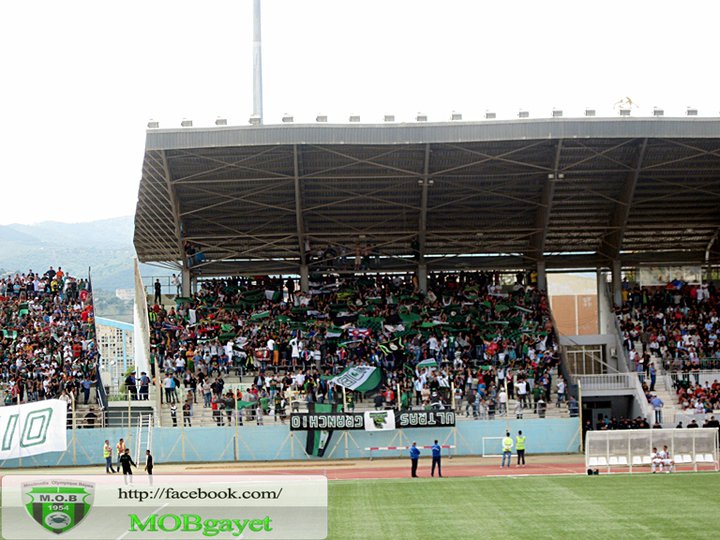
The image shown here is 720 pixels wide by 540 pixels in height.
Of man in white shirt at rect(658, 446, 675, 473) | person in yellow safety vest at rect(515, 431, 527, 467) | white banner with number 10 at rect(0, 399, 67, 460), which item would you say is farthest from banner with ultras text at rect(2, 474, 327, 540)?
white banner with number 10 at rect(0, 399, 67, 460)

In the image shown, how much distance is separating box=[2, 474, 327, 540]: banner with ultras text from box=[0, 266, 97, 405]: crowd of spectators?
29791 mm

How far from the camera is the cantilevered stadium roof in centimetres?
3997

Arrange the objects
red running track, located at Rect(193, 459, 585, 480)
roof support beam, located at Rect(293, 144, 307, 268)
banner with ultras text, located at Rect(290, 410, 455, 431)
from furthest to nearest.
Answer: roof support beam, located at Rect(293, 144, 307, 268) < banner with ultras text, located at Rect(290, 410, 455, 431) < red running track, located at Rect(193, 459, 585, 480)

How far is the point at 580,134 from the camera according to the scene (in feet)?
131

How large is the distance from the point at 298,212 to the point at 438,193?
640cm

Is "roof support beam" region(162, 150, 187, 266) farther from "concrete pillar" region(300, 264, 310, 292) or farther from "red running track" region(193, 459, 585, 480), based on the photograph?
"red running track" region(193, 459, 585, 480)

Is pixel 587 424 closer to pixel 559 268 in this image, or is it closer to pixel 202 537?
pixel 559 268

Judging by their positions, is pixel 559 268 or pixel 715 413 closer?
pixel 715 413

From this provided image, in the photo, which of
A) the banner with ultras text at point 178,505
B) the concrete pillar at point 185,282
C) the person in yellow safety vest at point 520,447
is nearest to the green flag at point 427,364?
the person in yellow safety vest at point 520,447

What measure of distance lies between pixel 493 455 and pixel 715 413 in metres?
9.19

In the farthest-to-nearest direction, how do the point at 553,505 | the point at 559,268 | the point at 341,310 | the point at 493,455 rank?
1. the point at 559,268
2. the point at 341,310
3. the point at 493,455
4. the point at 553,505

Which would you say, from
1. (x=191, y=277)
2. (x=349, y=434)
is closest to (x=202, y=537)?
(x=349, y=434)

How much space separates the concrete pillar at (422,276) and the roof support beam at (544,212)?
5442 millimetres

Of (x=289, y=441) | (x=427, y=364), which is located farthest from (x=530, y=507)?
(x=427, y=364)
